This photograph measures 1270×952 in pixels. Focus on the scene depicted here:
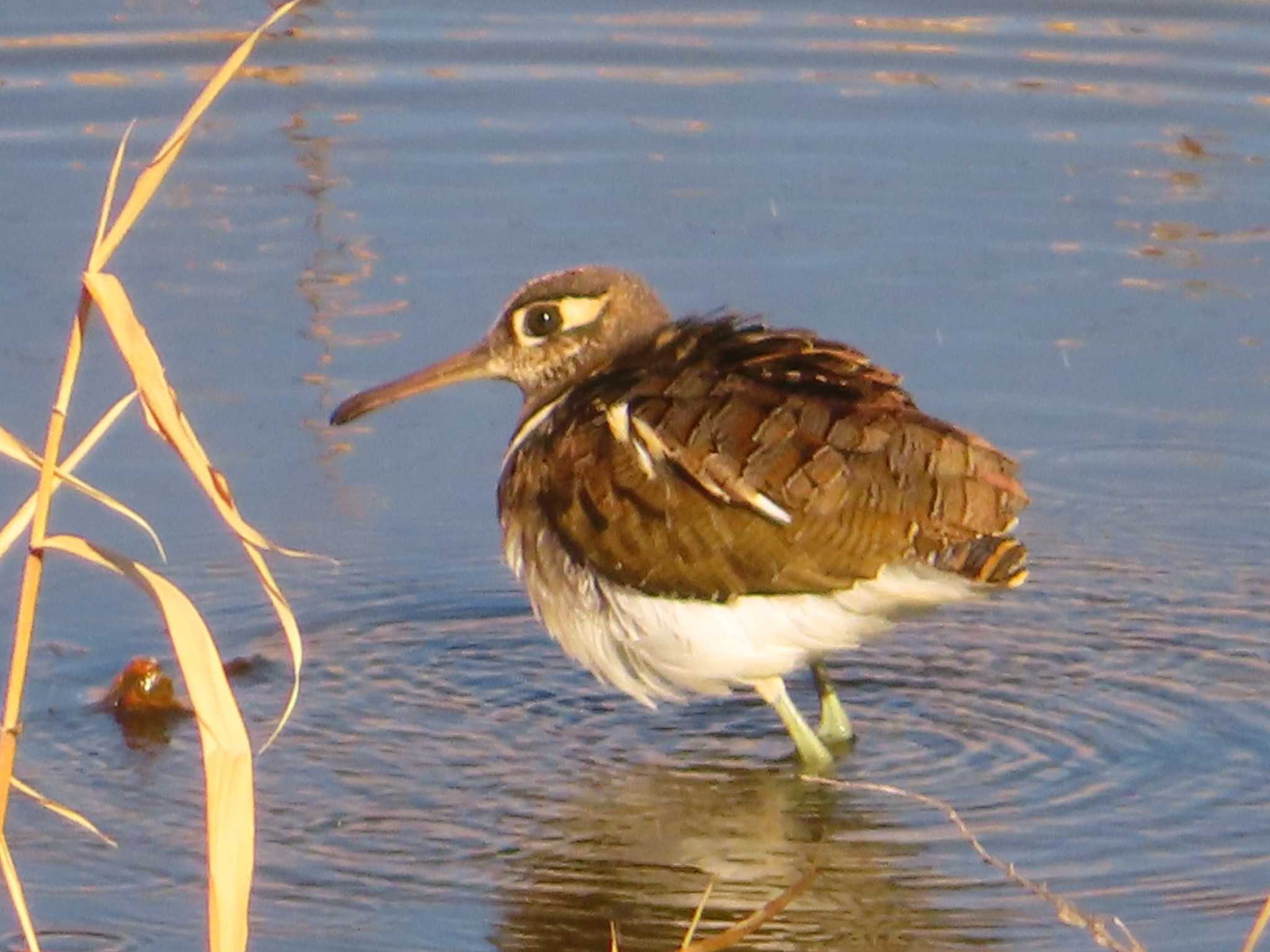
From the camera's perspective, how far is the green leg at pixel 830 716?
6.36 m

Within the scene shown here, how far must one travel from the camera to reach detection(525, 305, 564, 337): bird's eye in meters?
6.66

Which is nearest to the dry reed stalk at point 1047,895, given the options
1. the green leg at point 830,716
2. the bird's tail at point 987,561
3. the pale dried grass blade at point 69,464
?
the green leg at point 830,716

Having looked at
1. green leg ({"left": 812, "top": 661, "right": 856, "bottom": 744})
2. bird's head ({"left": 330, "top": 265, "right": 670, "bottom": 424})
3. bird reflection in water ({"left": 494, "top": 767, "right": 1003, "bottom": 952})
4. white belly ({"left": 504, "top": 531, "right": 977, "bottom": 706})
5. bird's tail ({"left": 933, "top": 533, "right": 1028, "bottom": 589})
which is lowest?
bird reflection in water ({"left": 494, "top": 767, "right": 1003, "bottom": 952})

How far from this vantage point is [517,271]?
355 inches

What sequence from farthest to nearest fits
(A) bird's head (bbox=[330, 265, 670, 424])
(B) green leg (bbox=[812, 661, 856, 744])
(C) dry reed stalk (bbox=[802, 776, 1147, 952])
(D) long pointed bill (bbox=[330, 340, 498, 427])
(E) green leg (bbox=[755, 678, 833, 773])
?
(D) long pointed bill (bbox=[330, 340, 498, 427])
(A) bird's head (bbox=[330, 265, 670, 424])
(B) green leg (bbox=[812, 661, 856, 744])
(E) green leg (bbox=[755, 678, 833, 773])
(C) dry reed stalk (bbox=[802, 776, 1147, 952])

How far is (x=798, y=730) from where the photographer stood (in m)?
6.20

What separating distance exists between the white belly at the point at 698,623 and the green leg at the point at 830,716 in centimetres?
26

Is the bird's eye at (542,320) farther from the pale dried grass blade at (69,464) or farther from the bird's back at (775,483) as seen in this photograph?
the pale dried grass blade at (69,464)

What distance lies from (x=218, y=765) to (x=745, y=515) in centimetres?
229

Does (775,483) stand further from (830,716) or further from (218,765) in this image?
(218,765)

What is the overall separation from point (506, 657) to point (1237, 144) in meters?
4.45

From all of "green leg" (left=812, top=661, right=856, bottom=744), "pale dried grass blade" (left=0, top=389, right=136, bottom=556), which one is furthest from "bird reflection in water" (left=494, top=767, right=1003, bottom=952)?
"pale dried grass blade" (left=0, top=389, right=136, bottom=556)

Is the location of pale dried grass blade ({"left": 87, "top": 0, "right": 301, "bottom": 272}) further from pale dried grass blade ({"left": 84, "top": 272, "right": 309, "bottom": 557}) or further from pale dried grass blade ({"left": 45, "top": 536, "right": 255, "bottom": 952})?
pale dried grass blade ({"left": 45, "top": 536, "right": 255, "bottom": 952})

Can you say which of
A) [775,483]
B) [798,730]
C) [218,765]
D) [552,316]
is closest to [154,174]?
[218,765]
